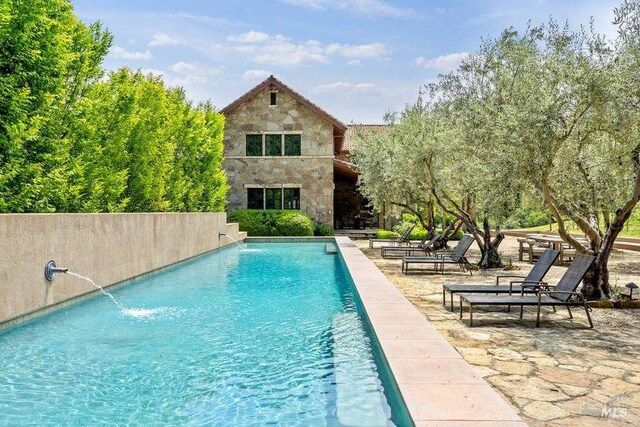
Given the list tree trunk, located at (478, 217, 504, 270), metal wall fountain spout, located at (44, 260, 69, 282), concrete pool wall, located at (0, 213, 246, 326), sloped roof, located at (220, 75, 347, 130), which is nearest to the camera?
concrete pool wall, located at (0, 213, 246, 326)

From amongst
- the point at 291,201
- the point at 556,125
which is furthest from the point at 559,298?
the point at 291,201

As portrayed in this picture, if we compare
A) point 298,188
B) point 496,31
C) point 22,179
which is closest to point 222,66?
point 298,188

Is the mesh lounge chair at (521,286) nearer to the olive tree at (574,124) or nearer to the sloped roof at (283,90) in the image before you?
the olive tree at (574,124)

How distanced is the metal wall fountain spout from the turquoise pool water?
1.22ft

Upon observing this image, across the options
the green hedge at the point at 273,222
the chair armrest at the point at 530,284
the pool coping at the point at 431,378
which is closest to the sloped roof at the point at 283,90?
the green hedge at the point at 273,222

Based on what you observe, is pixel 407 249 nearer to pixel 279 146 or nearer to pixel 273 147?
pixel 279 146

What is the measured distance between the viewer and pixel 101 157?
41.7 feet

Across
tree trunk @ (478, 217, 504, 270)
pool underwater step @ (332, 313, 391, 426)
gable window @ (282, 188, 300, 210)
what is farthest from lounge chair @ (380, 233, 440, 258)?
gable window @ (282, 188, 300, 210)

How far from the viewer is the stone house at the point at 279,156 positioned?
1201 inches

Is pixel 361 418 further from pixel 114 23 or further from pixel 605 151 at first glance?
pixel 114 23

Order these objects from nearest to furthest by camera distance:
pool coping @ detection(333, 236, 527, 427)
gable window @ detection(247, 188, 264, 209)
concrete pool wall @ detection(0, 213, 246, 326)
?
pool coping @ detection(333, 236, 527, 427), concrete pool wall @ detection(0, 213, 246, 326), gable window @ detection(247, 188, 264, 209)

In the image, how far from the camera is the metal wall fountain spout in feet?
28.7

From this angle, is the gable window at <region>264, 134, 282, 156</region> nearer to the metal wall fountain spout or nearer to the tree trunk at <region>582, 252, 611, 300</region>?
the metal wall fountain spout

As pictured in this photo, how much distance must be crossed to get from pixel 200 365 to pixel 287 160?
25.1 meters
